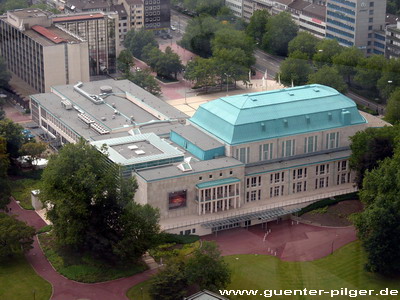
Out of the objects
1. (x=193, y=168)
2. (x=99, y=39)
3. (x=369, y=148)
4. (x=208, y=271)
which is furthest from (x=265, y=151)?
(x=99, y=39)

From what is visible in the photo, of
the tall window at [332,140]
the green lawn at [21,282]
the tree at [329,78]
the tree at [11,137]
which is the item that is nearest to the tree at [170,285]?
the green lawn at [21,282]

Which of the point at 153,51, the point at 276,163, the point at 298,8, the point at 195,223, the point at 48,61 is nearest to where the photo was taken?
the point at 195,223

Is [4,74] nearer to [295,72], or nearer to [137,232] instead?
[295,72]

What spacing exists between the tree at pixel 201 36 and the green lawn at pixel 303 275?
16.9 m

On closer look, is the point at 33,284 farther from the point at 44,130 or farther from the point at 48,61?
the point at 48,61

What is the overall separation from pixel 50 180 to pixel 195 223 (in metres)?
3.87

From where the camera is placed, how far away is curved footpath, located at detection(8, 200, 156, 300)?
20844 mm

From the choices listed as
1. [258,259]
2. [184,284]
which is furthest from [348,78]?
[184,284]

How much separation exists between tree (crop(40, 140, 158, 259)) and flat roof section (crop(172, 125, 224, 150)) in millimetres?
3317

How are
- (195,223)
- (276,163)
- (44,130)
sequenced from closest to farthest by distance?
(195,223)
(276,163)
(44,130)

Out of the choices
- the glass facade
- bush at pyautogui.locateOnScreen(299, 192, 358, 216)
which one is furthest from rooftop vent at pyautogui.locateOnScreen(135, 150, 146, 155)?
the glass facade

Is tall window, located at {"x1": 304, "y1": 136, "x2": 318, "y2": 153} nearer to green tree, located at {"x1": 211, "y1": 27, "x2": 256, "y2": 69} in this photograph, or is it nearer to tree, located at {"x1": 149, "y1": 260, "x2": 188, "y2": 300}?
tree, located at {"x1": 149, "y1": 260, "x2": 188, "y2": 300}

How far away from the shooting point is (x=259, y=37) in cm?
3906

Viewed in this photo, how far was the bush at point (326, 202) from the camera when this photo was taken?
24.9 m
